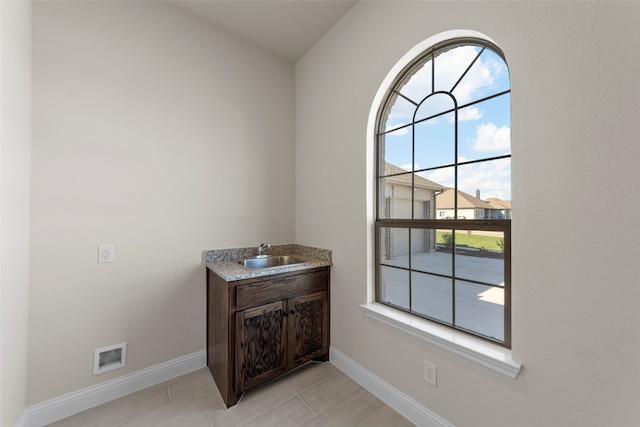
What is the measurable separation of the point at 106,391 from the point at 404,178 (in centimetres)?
250

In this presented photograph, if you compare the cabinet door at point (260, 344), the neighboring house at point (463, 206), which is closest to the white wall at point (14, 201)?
the cabinet door at point (260, 344)

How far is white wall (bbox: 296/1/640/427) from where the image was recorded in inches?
35.2

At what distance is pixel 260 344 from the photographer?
69.6 inches

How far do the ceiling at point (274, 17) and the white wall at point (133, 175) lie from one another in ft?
0.33

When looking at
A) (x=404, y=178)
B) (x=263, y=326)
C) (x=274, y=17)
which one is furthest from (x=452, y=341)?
(x=274, y=17)

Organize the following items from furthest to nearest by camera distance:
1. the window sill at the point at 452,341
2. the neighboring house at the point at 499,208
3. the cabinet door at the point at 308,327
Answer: the cabinet door at the point at 308,327
the neighboring house at the point at 499,208
the window sill at the point at 452,341

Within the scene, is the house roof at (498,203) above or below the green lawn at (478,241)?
above

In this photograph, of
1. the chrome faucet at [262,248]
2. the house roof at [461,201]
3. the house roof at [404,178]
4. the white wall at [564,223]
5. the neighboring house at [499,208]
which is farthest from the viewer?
the chrome faucet at [262,248]

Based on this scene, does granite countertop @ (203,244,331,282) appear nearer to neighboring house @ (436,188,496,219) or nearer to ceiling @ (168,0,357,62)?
neighboring house @ (436,188,496,219)

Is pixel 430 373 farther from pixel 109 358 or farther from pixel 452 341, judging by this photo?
pixel 109 358

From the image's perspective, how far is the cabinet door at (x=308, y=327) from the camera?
193 cm

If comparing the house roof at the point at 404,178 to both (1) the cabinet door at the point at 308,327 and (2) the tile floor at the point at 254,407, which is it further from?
(2) the tile floor at the point at 254,407

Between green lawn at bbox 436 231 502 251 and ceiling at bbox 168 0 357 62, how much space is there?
1.94 metres

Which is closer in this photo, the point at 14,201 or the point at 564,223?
the point at 564,223
